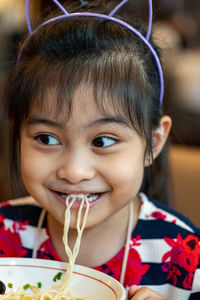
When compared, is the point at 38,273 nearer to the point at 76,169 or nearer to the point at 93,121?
the point at 76,169

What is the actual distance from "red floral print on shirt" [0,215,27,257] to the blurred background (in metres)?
0.50

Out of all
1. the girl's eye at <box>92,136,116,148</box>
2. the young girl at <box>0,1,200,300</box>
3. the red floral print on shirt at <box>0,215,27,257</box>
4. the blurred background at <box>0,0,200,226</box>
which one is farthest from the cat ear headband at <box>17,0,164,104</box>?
the red floral print on shirt at <box>0,215,27,257</box>

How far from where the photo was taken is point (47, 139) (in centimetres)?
117

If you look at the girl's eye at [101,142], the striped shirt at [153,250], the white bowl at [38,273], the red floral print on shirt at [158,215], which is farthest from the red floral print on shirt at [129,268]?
the girl's eye at [101,142]

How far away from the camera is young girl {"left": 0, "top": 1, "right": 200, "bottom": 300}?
1.12 meters

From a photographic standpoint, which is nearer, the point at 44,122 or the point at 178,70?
the point at 44,122

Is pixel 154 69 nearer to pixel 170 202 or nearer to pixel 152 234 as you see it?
pixel 152 234

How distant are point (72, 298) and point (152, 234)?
1.19 ft

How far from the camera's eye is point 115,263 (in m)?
1.31

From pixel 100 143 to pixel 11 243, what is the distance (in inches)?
18.6

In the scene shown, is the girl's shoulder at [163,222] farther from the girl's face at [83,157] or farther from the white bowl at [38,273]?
the white bowl at [38,273]

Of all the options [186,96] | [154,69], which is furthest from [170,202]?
[186,96]

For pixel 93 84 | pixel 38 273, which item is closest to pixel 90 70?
pixel 93 84

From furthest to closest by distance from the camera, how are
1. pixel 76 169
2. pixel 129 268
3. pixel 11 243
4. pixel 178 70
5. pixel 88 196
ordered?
pixel 178 70
pixel 11 243
pixel 129 268
pixel 88 196
pixel 76 169
